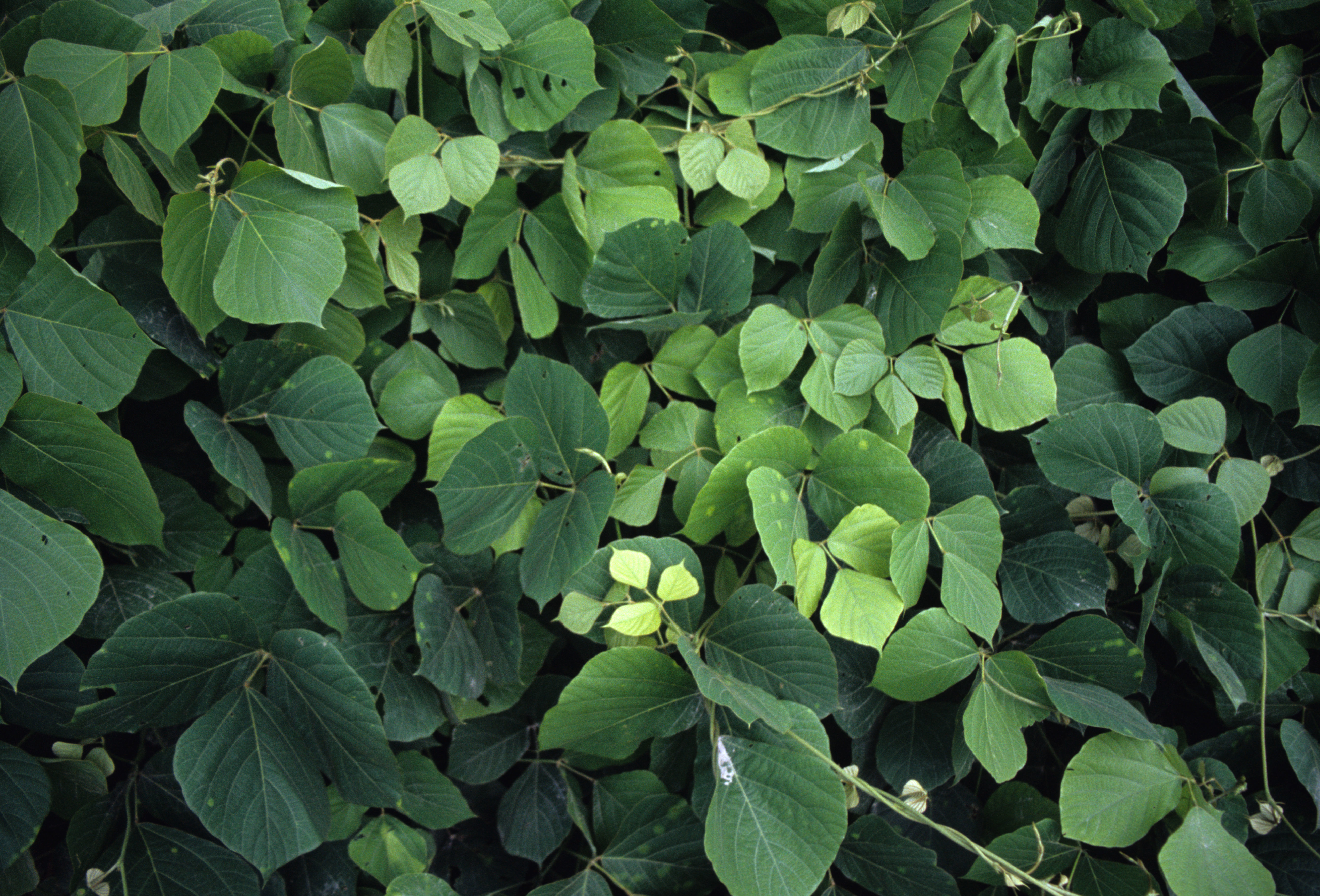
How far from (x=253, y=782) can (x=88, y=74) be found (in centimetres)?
76

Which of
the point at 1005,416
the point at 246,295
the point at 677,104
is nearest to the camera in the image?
the point at 246,295

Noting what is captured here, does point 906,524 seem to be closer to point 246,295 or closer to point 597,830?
point 597,830

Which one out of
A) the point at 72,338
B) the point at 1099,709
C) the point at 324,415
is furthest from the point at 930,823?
the point at 72,338

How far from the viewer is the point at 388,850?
92cm

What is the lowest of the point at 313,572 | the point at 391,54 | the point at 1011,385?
the point at 313,572

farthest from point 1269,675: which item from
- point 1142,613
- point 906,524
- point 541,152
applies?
point 541,152

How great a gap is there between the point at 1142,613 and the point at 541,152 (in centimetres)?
96

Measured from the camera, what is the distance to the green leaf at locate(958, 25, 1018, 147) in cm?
94

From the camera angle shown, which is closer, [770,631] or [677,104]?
[770,631]

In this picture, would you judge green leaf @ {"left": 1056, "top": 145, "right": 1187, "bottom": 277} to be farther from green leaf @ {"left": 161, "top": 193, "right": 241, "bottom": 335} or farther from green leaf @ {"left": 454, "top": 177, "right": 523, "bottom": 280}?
green leaf @ {"left": 161, "top": 193, "right": 241, "bottom": 335}

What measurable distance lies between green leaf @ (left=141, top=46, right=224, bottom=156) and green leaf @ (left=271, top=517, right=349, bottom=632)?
416 millimetres

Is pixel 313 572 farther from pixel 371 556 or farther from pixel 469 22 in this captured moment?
pixel 469 22

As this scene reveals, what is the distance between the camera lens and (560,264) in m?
0.97

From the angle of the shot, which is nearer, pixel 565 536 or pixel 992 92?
pixel 565 536
